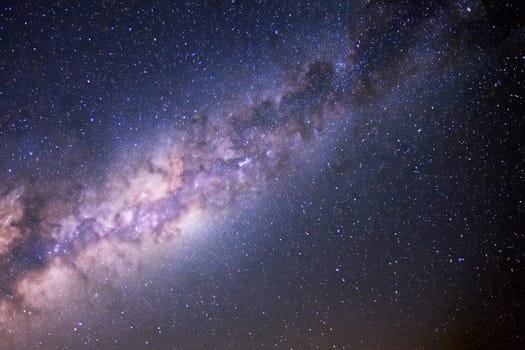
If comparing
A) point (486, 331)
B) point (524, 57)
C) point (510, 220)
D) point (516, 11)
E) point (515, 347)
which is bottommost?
point (515, 347)

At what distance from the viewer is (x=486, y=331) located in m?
10.2

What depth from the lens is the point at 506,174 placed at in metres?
6.60

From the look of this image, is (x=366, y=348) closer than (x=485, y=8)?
No

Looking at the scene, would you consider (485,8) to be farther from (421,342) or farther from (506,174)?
(421,342)

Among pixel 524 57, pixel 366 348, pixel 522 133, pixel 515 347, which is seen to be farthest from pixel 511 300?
pixel 524 57

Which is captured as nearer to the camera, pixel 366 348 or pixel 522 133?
pixel 522 133

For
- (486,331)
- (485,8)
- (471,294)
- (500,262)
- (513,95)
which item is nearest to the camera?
(485,8)

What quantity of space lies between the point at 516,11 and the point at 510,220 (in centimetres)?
499

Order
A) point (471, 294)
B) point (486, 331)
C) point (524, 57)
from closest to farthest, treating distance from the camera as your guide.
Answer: point (524, 57)
point (471, 294)
point (486, 331)

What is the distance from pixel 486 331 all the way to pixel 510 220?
17.0ft

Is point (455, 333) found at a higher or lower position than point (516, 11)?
lower

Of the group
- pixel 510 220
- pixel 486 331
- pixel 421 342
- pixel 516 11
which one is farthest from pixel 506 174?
pixel 486 331

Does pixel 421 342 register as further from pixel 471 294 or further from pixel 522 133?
pixel 522 133

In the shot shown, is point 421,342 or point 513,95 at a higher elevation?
point 513,95
